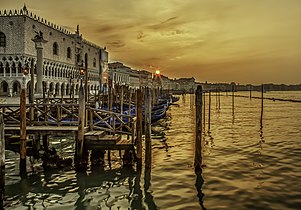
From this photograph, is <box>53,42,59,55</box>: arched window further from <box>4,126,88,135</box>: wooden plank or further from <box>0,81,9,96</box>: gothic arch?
<box>4,126,88,135</box>: wooden plank

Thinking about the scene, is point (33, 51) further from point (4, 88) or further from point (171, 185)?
point (171, 185)

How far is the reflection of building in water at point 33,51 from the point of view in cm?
3972

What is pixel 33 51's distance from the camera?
4241 cm

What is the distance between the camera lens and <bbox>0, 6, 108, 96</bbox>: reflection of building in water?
39719 millimetres

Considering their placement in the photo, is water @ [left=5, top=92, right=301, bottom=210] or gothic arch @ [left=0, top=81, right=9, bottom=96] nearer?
water @ [left=5, top=92, right=301, bottom=210]

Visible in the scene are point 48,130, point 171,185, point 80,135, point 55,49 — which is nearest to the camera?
point 171,185

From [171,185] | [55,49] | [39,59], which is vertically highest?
[55,49]

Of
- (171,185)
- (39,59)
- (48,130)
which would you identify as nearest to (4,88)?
(39,59)

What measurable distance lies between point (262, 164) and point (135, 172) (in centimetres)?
457

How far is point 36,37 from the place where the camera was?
4166cm

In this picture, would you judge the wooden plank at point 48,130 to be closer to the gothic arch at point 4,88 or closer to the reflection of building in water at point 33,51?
A: the reflection of building in water at point 33,51

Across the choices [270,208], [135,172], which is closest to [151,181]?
[135,172]

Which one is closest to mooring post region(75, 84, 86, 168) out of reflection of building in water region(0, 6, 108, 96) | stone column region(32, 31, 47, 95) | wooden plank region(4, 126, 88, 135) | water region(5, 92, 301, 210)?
water region(5, 92, 301, 210)

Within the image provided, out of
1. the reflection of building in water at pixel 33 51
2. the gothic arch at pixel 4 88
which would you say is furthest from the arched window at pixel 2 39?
the gothic arch at pixel 4 88
